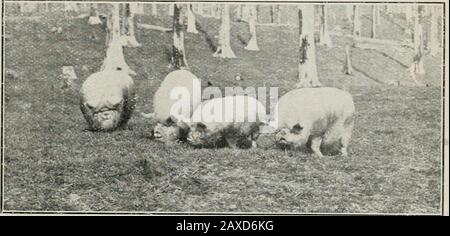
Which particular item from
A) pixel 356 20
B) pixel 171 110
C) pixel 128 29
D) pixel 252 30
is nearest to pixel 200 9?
pixel 252 30

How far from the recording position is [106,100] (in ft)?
30.0

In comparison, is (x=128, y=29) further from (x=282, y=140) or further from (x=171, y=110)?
(x=282, y=140)

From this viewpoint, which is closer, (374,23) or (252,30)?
(374,23)

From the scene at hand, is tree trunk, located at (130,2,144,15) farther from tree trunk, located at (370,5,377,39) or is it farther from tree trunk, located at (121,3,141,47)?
tree trunk, located at (370,5,377,39)

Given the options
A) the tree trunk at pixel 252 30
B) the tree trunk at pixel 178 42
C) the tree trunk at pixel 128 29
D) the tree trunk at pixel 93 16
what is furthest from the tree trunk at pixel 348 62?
the tree trunk at pixel 93 16

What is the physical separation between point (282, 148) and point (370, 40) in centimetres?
226

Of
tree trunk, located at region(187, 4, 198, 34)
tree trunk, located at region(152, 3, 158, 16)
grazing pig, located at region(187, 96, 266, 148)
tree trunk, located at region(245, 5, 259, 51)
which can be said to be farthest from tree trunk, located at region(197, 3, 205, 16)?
grazing pig, located at region(187, 96, 266, 148)

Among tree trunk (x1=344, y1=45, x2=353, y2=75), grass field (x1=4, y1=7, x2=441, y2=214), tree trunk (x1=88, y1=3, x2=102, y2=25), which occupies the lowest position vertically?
grass field (x1=4, y1=7, x2=441, y2=214)

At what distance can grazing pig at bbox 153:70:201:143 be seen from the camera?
29.7 feet

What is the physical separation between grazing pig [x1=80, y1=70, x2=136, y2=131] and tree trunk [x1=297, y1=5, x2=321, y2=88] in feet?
8.81

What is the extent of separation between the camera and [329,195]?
29.0 ft

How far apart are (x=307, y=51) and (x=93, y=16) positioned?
3474 mm

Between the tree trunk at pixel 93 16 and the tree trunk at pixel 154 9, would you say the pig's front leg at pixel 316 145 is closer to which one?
the tree trunk at pixel 154 9
